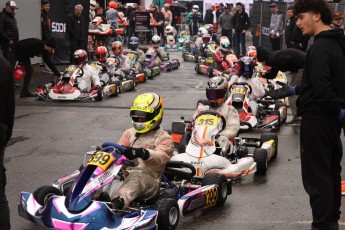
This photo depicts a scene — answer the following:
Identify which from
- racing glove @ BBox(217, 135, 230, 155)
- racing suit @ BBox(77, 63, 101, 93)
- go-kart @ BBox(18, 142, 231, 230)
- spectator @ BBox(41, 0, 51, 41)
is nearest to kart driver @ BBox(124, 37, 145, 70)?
spectator @ BBox(41, 0, 51, 41)

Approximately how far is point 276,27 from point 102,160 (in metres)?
17.5

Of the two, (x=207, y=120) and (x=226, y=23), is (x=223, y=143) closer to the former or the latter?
(x=207, y=120)

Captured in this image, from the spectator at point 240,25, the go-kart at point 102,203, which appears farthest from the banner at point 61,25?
the go-kart at point 102,203

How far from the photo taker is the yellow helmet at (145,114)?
23.2 feet

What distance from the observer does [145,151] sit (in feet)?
21.4

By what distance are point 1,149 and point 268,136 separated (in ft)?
17.6

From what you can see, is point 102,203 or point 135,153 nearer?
point 102,203

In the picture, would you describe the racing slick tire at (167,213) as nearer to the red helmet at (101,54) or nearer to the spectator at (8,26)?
the spectator at (8,26)

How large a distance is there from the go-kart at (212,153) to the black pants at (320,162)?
7.65 feet

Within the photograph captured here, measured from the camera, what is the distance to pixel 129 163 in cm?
657

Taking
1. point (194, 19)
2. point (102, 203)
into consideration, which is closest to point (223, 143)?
point (102, 203)

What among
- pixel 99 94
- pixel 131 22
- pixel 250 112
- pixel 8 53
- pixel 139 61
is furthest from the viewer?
pixel 131 22

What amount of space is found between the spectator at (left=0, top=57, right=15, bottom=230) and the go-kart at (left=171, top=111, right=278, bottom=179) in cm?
306

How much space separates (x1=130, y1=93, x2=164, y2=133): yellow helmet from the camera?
7.06m
